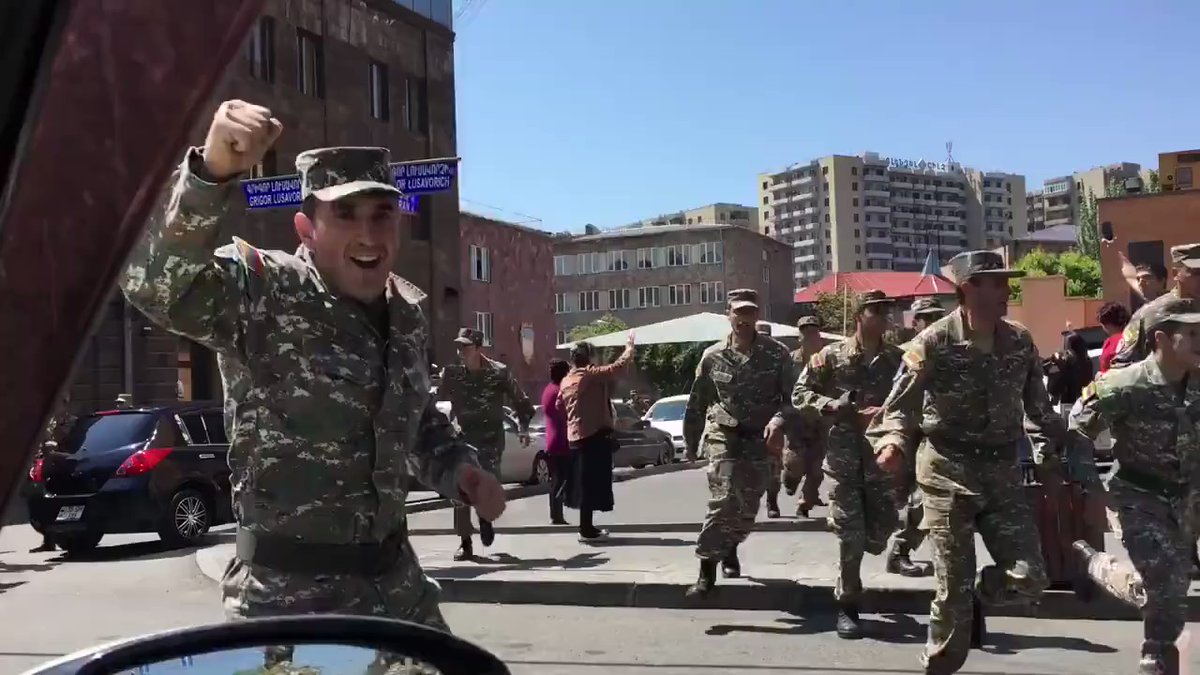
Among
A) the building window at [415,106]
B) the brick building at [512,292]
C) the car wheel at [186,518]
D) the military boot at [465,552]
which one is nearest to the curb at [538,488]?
the military boot at [465,552]

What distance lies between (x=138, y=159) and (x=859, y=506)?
7235mm

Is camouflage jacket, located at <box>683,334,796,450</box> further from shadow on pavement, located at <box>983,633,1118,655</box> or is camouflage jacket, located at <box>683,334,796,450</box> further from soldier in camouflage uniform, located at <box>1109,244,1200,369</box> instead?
soldier in camouflage uniform, located at <box>1109,244,1200,369</box>

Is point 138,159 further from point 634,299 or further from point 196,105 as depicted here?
point 634,299

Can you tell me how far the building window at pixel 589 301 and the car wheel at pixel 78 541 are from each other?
71430 mm

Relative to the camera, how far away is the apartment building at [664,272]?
3167 inches

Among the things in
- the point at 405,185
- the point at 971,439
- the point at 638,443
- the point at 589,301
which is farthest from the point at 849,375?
the point at 589,301

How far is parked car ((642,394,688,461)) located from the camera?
2623cm

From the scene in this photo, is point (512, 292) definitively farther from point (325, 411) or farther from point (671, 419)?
point (325, 411)

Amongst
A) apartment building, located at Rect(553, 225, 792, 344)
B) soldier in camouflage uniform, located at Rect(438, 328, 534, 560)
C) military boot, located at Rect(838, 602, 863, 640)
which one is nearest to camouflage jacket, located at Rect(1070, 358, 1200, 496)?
military boot, located at Rect(838, 602, 863, 640)

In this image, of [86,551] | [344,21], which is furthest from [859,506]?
[344,21]

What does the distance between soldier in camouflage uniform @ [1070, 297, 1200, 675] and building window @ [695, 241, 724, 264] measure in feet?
244

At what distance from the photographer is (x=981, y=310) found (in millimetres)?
5590

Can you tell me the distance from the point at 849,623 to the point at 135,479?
823cm

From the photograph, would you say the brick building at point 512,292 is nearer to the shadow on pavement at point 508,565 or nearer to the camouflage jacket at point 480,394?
the camouflage jacket at point 480,394
